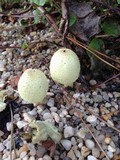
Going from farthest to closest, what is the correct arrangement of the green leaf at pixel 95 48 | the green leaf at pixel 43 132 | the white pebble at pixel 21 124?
the green leaf at pixel 95 48 < the white pebble at pixel 21 124 < the green leaf at pixel 43 132

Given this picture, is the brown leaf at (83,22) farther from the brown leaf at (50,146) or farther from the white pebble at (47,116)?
the brown leaf at (50,146)

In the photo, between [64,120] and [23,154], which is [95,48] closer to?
[64,120]

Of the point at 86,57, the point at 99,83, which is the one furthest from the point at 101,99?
the point at 86,57

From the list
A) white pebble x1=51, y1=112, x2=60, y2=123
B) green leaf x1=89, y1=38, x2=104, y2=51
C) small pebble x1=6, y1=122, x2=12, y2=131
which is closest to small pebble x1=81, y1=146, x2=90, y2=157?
white pebble x1=51, y1=112, x2=60, y2=123

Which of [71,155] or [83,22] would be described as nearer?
[71,155]

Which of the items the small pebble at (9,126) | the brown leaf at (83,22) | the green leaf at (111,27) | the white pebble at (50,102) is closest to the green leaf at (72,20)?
the brown leaf at (83,22)

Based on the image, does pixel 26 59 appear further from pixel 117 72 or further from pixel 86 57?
pixel 117 72

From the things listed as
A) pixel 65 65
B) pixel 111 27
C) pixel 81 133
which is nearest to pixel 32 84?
pixel 65 65
